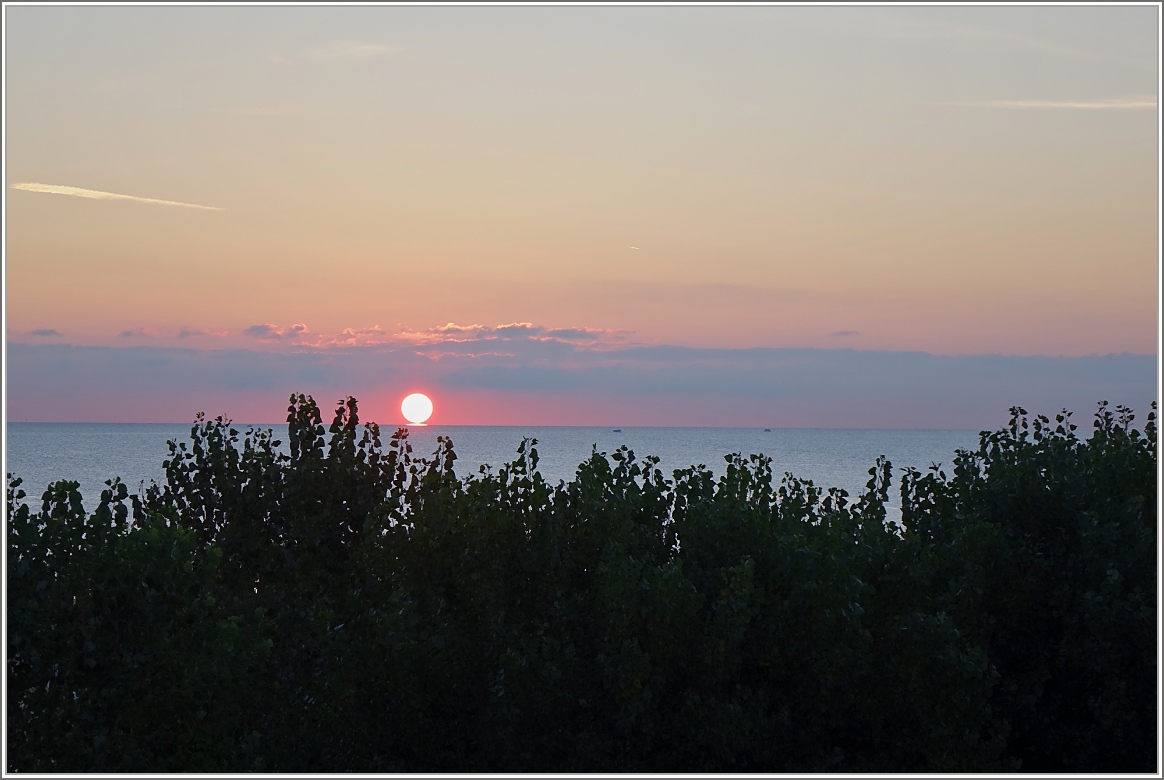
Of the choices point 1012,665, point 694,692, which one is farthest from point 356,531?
point 1012,665

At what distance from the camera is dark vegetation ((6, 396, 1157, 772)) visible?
16.2m

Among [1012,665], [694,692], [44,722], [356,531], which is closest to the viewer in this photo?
[44,722]

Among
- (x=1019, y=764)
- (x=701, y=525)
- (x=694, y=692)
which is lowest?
(x=1019, y=764)

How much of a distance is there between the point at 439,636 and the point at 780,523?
590 cm

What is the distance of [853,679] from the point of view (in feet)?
56.7

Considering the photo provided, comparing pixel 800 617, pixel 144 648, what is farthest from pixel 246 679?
pixel 800 617

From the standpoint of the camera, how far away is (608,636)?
55.5 feet

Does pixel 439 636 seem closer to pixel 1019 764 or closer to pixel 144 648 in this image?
pixel 144 648

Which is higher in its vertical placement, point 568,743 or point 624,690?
point 624,690

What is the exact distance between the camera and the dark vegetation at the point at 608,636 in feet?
53.2

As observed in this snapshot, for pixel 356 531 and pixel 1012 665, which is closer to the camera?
pixel 1012 665

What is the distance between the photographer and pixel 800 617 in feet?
57.1

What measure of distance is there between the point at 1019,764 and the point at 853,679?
13.8 ft

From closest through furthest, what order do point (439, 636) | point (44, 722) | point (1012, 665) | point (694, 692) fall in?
point (44, 722)
point (694, 692)
point (439, 636)
point (1012, 665)
